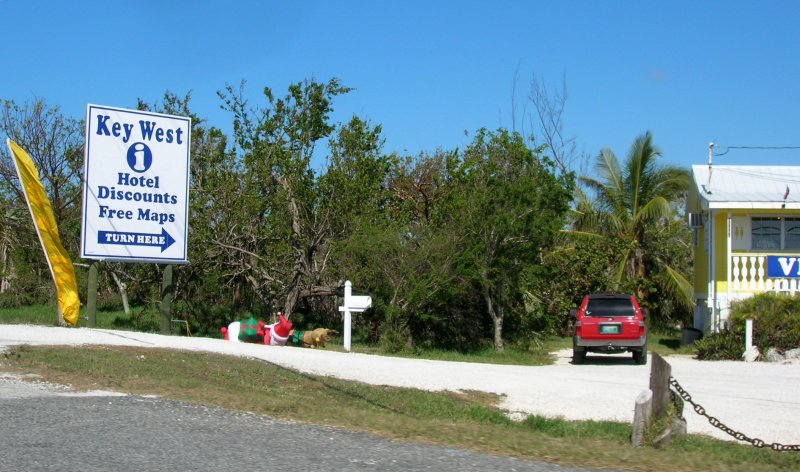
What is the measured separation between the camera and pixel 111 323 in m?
24.2

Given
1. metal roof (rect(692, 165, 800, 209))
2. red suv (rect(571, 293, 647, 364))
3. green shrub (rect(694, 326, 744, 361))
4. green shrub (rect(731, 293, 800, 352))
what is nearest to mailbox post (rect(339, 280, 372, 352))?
red suv (rect(571, 293, 647, 364))

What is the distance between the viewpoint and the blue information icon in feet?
60.1

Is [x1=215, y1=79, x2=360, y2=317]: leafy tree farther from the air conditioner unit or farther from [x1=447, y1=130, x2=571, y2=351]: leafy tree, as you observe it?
the air conditioner unit

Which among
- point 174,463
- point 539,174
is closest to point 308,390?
point 174,463

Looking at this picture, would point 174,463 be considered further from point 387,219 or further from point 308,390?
point 387,219

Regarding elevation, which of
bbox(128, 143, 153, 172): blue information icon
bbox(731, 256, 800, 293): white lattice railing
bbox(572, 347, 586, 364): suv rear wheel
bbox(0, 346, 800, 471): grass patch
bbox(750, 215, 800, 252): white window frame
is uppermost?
bbox(128, 143, 153, 172): blue information icon

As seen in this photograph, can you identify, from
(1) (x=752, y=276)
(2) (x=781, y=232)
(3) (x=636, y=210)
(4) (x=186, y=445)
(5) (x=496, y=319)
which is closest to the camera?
(4) (x=186, y=445)

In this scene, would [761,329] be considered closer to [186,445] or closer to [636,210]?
[636,210]

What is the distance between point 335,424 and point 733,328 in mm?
16826

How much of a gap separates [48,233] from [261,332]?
16.9ft

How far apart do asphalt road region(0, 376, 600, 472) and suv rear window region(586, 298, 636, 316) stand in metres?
12.8

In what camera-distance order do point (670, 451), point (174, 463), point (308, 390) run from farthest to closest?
point (308, 390), point (670, 451), point (174, 463)

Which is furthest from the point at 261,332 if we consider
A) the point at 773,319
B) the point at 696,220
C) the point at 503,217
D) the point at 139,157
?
the point at 696,220

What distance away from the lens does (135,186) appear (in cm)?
1839
